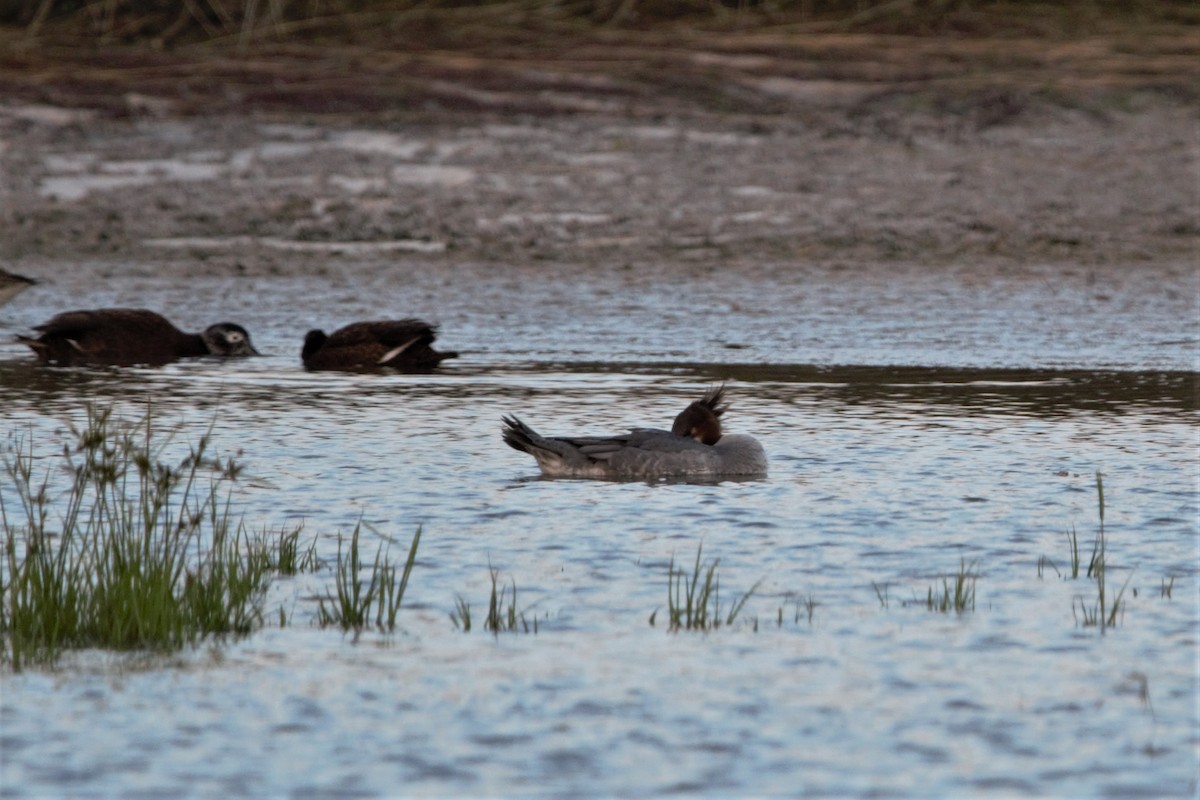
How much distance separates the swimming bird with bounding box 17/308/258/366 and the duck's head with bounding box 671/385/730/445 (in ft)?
14.6

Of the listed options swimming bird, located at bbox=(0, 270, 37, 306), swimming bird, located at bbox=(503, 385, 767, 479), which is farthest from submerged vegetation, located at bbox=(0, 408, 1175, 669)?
swimming bird, located at bbox=(0, 270, 37, 306)

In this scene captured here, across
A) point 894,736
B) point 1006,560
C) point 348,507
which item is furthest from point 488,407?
point 894,736

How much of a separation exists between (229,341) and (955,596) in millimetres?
7450

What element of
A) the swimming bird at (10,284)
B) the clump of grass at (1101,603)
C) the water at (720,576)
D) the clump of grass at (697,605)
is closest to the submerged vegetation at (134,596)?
the water at (720,576)

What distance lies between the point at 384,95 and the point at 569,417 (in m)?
9.83

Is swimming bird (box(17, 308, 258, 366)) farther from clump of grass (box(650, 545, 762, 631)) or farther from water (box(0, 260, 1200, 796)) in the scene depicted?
clump of grass (box(650, 545, 762, 631))

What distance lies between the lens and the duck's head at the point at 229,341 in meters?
12.7

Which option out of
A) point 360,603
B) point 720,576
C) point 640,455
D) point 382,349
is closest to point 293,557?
point 360,603

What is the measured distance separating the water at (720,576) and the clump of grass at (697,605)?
6 cm

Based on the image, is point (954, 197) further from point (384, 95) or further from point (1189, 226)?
point (384, 95)

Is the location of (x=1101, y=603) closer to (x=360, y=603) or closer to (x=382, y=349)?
(x=360, y=603)

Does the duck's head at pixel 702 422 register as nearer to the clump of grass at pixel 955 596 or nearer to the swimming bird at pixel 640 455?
the swimming bird at pixel 640 455

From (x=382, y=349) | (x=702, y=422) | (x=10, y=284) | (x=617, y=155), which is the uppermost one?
(x=617, y=155)

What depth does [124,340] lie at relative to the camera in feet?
42.2
